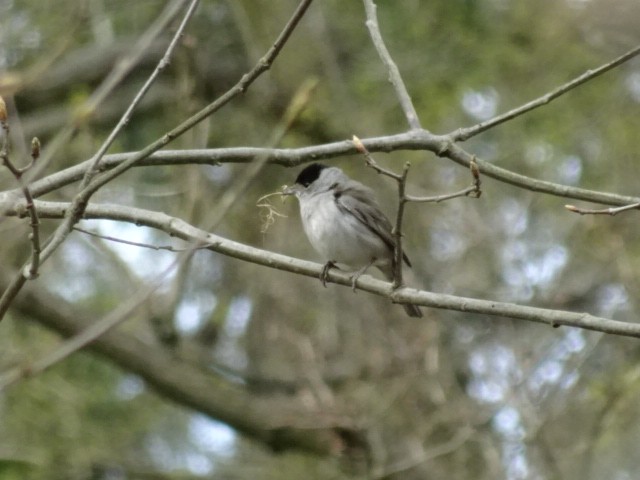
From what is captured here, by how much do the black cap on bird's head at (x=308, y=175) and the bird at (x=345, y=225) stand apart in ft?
0.14

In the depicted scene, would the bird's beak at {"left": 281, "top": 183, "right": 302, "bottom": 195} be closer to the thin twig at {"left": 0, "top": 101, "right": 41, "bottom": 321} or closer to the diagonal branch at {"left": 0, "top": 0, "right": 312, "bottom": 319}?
the diagonal branch at {"left": 0, "top": 0, "right": 312, "bottom": 319}

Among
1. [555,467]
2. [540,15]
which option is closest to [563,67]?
[540,15]

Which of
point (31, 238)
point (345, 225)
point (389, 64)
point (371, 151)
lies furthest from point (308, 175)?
point (31, 238)

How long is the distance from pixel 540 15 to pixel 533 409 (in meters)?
3.79

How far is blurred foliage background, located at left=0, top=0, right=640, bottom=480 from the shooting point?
332 inches

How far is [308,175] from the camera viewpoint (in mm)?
6789

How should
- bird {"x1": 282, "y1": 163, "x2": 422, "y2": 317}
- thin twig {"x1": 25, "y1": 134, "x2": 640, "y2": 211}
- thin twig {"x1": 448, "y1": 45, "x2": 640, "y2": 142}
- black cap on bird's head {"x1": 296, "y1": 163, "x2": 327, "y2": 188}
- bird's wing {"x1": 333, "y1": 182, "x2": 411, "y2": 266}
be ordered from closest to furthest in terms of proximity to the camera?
thin twig {"x1": 448, "y1": 45, "x2": 640, "y2": 142}
thin twig {"x1": 25, "y1": 134, "x2": 640, "y2": 211}
bird {"x1": 282, "y1": 163, "x2": 422, "y2": 317}
bird's wing {"x1": 333, "y1": 182, "x2": 411, "y2": 266}
black cap on bird's head {"x1": 296, "y1": 163, "x2": 327, "y2": 188}

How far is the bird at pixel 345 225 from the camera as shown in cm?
609

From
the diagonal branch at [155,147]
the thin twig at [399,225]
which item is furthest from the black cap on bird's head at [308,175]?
the diagonal branch at [155,147]

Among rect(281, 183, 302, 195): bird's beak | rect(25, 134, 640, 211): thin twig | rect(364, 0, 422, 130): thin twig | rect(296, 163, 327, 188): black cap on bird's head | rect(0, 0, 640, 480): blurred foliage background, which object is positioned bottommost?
rect(25, 134, 640, 211): thin twig

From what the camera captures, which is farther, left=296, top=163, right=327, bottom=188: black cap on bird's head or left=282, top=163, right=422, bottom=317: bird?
left=296, top=163, right=327, bottom=188: black cap on bird's head

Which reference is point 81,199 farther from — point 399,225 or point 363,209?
point 363,209

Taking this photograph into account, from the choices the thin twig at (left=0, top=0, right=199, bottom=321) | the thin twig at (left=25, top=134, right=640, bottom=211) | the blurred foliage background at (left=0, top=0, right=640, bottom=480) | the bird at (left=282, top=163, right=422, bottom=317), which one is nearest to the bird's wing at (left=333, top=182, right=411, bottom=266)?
the bird at (left=282, top=163, right=422, bottom=317)

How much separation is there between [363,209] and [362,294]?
317 centimetres
